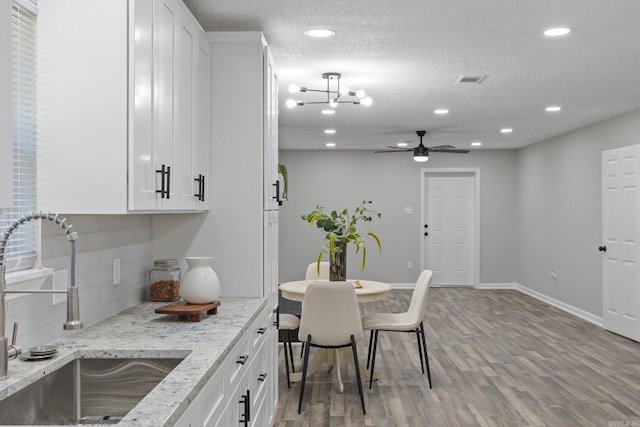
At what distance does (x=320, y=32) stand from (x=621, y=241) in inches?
181

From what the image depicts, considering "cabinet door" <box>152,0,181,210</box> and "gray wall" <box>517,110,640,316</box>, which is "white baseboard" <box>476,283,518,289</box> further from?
"cabinet door" <box>152,0,181,210</box>

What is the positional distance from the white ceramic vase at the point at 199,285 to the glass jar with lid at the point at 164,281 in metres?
0.36

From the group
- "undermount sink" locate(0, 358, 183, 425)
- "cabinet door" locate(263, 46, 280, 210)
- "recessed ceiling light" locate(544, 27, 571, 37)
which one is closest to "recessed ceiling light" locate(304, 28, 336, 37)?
"cabinet door" locate(263, 46, 280, 210)

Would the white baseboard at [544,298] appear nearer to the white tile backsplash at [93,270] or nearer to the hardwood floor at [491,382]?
the hardwood floor at [491,382]

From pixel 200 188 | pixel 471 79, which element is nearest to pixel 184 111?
pixel 200 188

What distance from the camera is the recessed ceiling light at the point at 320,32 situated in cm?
347

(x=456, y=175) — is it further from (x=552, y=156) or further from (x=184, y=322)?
(x=184, y=322)

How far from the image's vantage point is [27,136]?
1986mm

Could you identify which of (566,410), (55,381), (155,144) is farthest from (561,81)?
(55,381)

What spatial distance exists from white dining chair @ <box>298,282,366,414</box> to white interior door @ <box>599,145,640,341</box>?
357cm

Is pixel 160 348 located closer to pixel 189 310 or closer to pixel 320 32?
pixel 189 310

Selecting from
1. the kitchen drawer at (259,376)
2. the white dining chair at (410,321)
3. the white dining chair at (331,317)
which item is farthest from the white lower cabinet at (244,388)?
the white dining chair at (410,321)

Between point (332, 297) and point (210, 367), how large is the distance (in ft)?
7.35

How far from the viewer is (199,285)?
269cm
